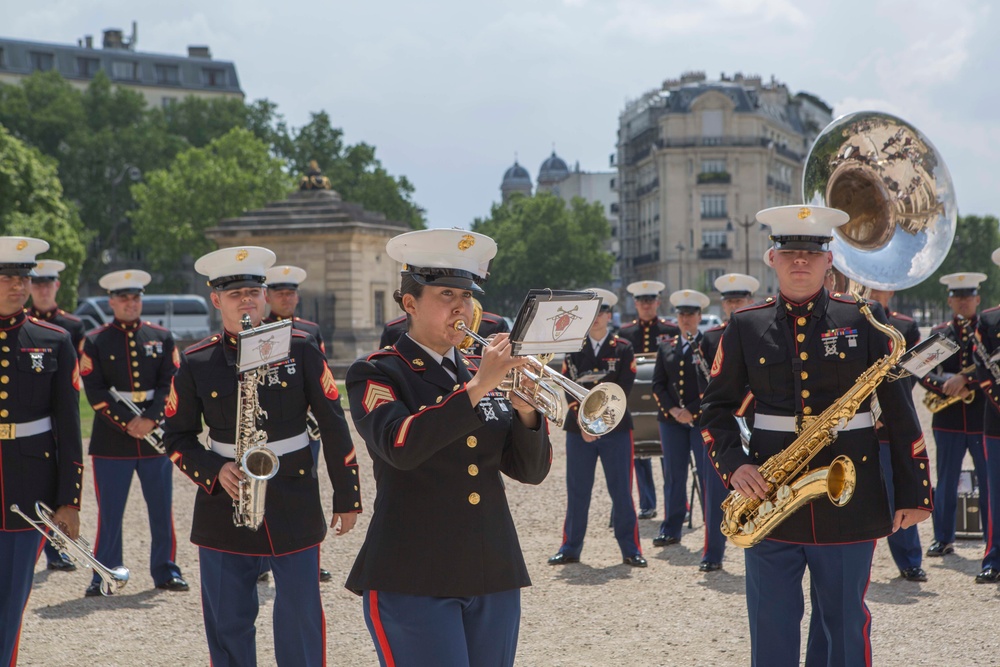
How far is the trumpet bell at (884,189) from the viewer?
23.1 ft

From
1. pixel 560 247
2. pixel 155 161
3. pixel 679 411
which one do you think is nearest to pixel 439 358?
pixel 679 411

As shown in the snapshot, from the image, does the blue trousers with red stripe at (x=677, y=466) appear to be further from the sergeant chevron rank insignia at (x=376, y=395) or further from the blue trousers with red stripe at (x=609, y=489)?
the sergeant chevron rank insignia at (x=376, y=395)

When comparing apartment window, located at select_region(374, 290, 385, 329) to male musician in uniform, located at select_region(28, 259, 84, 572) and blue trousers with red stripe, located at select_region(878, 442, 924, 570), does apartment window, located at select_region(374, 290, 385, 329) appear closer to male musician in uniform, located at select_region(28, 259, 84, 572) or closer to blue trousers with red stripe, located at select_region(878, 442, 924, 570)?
male musician in uniform, located at select_region(28, 259, 84, 572)

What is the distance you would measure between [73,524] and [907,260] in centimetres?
492

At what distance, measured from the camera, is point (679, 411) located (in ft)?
37.5

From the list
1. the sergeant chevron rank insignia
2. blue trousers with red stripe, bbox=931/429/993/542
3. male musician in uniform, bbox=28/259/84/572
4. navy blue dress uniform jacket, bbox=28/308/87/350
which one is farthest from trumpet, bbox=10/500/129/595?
blue trousers with red stripe, bbox=931/429/993/542

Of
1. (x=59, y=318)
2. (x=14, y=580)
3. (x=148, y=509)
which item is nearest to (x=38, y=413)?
(x=14, y=580)

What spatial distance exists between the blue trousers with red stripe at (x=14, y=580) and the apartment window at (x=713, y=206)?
9495 centimetres

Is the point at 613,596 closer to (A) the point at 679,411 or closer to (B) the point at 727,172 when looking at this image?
(A) the point at 679,411

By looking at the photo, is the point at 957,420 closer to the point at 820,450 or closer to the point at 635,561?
the point at 635,561

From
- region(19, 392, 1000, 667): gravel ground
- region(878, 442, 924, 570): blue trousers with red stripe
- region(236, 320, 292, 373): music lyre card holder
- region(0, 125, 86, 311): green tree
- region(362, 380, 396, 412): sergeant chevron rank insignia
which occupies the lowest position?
region(19, 392, 1000, 667): gravel ground

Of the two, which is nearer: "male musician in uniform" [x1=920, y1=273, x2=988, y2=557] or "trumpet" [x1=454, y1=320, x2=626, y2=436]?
"trumpet" [x1=454, y1=320, x2=626, y2=436]

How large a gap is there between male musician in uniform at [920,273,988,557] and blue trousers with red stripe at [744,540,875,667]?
209 inches

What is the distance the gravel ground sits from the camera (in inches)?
303
